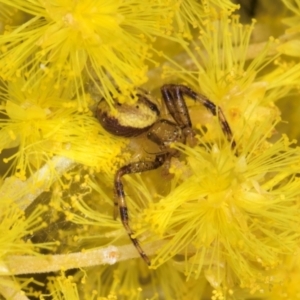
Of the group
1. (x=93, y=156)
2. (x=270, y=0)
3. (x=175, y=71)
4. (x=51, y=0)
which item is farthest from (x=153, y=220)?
(x=270, y=0)

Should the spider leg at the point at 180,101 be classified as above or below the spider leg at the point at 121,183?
above

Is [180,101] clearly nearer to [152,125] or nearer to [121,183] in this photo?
[152,125]

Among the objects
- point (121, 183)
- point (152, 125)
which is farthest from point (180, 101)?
point (121, 183)

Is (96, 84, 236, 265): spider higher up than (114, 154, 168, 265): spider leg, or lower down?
higher up

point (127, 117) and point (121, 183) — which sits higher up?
point (127, 117)

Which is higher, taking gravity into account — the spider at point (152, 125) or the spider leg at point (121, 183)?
the spider at point (152, 125)

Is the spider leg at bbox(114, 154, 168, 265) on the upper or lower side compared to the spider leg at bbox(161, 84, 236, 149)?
lower
